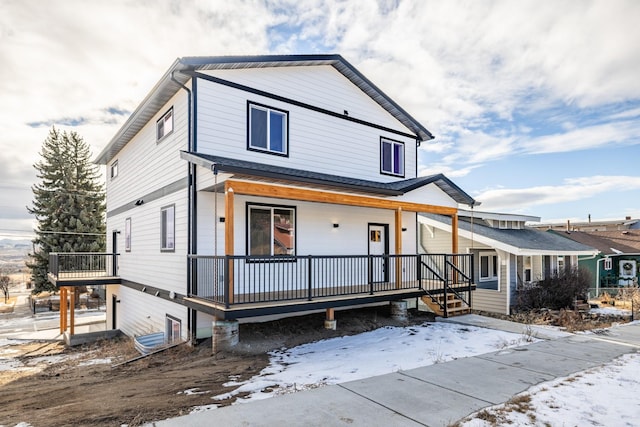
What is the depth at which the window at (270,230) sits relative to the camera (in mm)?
10008

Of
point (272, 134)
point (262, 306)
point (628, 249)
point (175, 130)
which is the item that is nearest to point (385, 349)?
point (262, 306)

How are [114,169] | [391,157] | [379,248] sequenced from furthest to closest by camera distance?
[114,169], [391,157], [379,248]

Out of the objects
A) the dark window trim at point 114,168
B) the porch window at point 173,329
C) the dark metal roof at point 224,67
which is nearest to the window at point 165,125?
the dark metal roof at point 224,67

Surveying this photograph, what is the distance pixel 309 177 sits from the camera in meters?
9.22

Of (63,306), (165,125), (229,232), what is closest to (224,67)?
(165,125)

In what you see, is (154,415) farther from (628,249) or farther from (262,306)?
(628,249)

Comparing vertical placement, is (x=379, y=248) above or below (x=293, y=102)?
below

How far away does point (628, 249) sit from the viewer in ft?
81.8

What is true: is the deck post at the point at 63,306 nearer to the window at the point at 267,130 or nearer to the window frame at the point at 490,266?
the window at the point at 267,130

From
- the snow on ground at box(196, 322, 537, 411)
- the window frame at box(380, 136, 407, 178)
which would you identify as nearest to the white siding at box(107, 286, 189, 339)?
the snow on ground at box(196, 322, 537, 411)

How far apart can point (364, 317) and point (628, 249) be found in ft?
77.0

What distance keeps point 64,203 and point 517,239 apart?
30.7 m

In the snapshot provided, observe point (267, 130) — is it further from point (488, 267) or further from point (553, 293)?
point (553, 293)

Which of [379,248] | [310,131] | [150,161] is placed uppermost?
[310,131]
